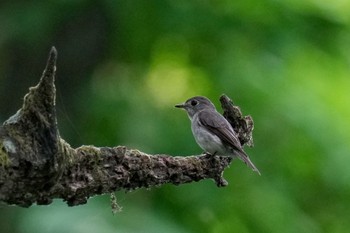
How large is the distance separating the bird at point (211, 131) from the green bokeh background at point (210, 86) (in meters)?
0.37

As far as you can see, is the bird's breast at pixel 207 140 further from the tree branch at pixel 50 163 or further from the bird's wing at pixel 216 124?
the tree branch at pixel 50 163

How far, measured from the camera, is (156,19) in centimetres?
715


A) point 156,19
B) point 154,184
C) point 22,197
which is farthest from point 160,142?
point 22,197

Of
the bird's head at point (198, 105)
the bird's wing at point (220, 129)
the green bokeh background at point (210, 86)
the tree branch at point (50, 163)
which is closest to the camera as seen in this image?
the tree branch at point (50, 163)

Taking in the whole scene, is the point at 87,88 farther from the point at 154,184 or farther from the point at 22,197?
the point at 22,197

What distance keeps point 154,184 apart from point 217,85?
381 centimetres

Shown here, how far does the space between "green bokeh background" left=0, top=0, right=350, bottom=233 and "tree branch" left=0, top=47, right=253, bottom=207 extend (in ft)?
9.93

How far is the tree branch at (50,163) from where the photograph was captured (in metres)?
2.69

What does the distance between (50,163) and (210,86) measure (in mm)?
4485

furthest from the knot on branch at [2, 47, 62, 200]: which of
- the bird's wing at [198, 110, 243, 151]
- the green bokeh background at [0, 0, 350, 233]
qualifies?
the green bokeh background at [0, 0, 350, 233]

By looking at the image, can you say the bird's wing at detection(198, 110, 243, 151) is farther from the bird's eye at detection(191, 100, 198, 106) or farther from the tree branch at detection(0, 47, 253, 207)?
the tree branch at detection(0, 47, 253, 207)

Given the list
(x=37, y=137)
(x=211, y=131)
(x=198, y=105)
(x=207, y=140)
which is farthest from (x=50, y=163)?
(x=198, y=105)

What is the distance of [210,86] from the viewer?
23.5 feet

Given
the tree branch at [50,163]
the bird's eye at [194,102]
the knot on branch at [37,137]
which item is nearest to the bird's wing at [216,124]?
the bird's eye at [194,102]
